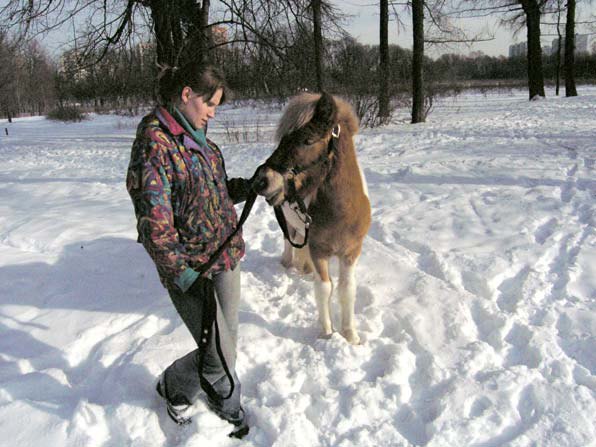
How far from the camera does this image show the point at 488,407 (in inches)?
98.5

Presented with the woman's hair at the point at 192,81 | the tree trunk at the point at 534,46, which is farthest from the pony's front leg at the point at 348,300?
the tree trunk at the point at 534,46

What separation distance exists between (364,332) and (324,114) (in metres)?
1.68

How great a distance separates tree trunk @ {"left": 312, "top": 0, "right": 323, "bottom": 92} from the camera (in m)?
11.0

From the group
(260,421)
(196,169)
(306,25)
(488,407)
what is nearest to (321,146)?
(196,169)

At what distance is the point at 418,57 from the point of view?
1361 centimetres

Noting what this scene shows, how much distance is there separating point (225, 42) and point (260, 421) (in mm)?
10674

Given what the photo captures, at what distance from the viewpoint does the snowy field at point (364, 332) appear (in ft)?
7.91

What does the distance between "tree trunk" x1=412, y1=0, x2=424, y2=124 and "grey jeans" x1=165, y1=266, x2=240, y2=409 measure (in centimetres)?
A: 1254

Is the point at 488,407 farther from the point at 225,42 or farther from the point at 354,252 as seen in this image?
the point at 225,42

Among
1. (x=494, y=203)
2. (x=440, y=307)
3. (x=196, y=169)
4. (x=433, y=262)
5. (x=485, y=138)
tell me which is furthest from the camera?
(x=485, y=138)

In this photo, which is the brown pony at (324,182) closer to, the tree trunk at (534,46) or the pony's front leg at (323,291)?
the pony's front leg at (323,291)

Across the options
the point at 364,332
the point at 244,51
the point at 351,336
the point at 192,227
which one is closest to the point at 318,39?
the point at 244,51

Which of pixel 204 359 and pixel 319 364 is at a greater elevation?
pixel 204 359

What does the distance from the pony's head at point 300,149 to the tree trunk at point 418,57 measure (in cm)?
1192
